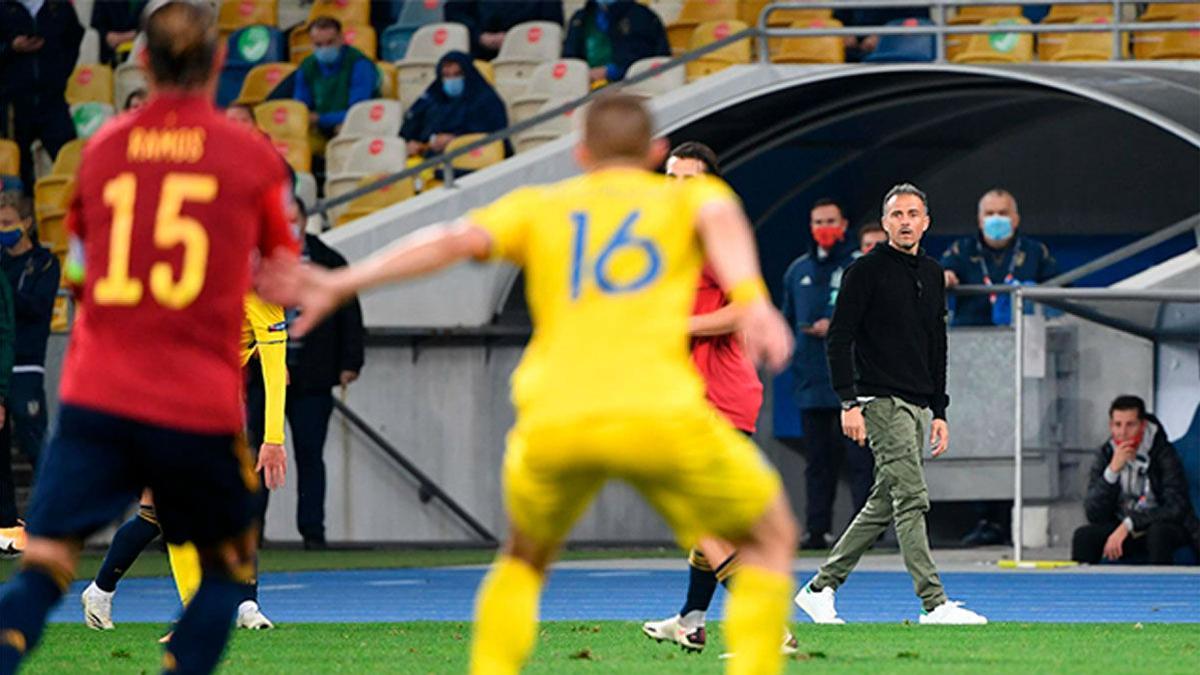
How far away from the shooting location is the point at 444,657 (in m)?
10.2

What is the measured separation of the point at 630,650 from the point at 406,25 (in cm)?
1427

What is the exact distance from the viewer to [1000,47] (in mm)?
20281

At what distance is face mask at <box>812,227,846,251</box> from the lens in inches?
749

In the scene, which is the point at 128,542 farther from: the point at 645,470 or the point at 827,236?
the point at 827,236

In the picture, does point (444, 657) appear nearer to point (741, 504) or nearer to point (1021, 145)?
point (741, 504)

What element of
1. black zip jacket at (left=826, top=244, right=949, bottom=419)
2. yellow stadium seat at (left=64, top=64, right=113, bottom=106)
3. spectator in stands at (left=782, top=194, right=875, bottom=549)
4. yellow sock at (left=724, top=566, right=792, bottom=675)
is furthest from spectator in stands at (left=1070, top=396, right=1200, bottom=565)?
yellow sock at (left=724, top=566, right=792, bottom=675)

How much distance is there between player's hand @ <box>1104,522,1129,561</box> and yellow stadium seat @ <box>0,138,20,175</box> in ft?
34.3

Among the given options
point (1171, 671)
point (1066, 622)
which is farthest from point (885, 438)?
point (1171, 671)

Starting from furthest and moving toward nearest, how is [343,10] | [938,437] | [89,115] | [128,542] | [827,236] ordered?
[343,10]
[89,115]
[827,236]
[938,437]
[128,542]

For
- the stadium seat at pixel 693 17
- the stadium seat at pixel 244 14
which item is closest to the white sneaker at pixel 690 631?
the stadium seat at pixel 693 17

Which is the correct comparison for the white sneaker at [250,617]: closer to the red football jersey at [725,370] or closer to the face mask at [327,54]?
the red football jersey at [725,370]

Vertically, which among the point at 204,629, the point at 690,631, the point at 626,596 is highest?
the point at 204,629

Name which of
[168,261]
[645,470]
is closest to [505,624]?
[645,470]

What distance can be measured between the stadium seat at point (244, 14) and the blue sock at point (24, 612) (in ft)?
60.4
